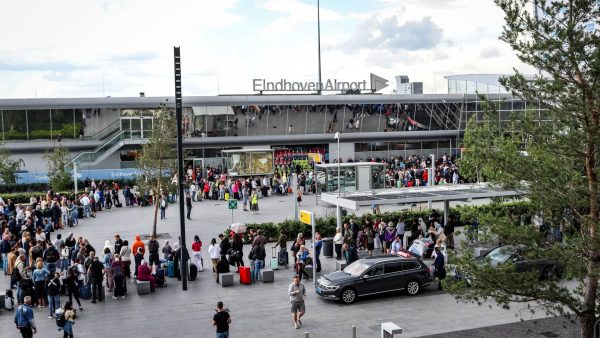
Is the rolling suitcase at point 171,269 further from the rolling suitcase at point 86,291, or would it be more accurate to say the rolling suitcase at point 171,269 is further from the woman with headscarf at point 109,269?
the rolling suitcase at point 86,291

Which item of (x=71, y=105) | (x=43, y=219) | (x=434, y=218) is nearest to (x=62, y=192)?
(x=43, y=219)

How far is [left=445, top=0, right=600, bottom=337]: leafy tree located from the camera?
Result: 12062 mm

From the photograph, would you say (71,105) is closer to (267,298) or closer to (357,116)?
(357,116)

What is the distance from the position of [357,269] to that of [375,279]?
649 millimetres

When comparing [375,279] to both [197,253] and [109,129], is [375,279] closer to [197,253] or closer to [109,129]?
[197,253]

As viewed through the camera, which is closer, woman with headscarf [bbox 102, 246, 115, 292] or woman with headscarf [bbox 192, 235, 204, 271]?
woman with headscarf [bbox 102, 246, 115, 292]

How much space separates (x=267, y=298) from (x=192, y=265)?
360cm

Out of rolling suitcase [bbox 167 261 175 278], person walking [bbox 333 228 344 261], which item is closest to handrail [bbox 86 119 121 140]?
rolling suitcase [bbox 167 261 175 278]

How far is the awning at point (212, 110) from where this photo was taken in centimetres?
5369

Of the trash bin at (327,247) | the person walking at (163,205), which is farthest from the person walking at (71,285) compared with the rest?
the person walking at (163,205)

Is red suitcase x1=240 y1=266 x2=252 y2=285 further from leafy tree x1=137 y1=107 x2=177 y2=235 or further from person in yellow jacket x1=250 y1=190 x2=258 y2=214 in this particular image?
person in yellow jacket x1=250 y1=190 x2=258 y2=214

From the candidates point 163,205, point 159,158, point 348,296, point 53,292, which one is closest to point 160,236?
point 159,158

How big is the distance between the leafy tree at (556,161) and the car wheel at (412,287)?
7.20 meters

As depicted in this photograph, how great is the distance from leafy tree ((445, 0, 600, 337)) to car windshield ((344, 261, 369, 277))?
6.84 m
